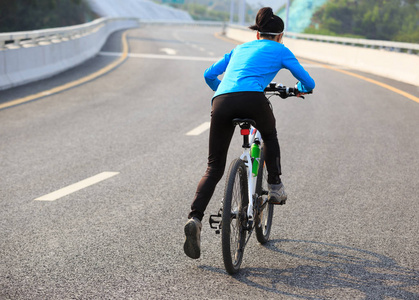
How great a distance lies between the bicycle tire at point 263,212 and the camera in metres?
4.89

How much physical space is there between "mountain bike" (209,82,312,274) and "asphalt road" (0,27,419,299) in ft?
0.69

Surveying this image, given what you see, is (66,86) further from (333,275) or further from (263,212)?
(333,275)

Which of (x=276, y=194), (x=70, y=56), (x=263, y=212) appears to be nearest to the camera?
(x=276, y=194)

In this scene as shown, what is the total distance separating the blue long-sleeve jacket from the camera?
4410 millimetres

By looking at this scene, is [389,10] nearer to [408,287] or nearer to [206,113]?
[206,113]

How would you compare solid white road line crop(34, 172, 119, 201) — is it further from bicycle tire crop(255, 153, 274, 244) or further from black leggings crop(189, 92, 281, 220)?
black leggings crop(189, 92, 281, 220)

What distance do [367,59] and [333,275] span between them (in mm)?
20413

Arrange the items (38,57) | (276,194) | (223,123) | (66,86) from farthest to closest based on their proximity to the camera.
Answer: (38,57) → (66,86) → (276,194) → (223,123)

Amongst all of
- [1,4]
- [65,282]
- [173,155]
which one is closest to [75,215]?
[65,282]

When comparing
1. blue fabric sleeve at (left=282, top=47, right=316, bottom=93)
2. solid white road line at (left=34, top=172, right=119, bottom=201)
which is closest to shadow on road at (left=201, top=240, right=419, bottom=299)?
blue fabric sleeve at (left=282, top=47, right=316, bottom=93)

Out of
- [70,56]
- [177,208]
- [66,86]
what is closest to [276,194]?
[177,208]

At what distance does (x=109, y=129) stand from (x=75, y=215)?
15.5 ft

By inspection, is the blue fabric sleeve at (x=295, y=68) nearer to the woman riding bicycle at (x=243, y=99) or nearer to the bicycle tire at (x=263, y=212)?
the woman riding bicycle at (x=243, y=99)

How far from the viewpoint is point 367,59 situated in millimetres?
23797
